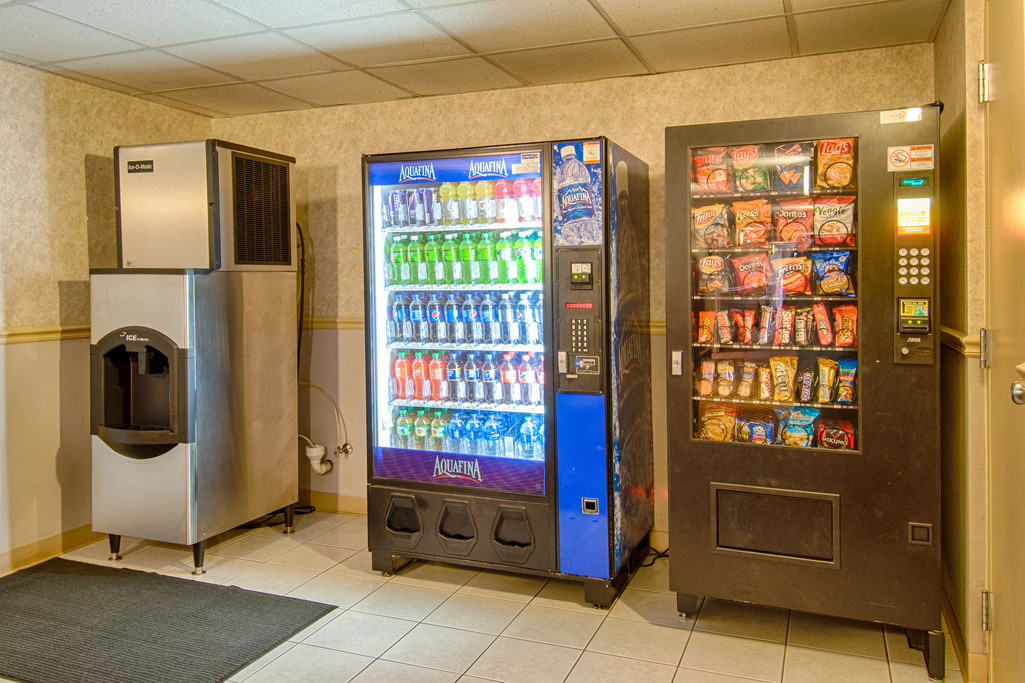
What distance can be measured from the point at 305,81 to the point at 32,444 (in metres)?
2.33

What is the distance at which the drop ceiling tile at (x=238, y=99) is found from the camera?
14.4ft

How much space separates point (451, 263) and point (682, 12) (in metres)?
1.46

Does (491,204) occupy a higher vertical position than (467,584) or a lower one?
higher

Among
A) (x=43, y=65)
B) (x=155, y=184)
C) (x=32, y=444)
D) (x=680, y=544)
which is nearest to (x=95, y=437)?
(x=32, y=444)

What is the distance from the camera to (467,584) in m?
3.75

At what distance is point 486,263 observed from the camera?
12.0 feet

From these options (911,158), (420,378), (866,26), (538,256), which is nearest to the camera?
(911,158)

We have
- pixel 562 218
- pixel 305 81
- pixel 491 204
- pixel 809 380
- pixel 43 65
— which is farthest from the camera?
pixel 305 81

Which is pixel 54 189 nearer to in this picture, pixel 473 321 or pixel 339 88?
pixel 339 88

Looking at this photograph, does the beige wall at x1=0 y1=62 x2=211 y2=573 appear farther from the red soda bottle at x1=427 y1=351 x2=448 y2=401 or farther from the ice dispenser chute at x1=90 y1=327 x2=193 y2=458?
the red soda bottle at x1=427 y1=351 x2=448 y2=401

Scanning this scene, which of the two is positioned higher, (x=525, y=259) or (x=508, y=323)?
(x=525, y=259)

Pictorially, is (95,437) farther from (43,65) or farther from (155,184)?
(43,65)

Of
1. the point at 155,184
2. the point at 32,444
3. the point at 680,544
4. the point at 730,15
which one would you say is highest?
the point at 730,15

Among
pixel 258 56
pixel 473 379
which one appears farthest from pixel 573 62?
pixel 473 379
